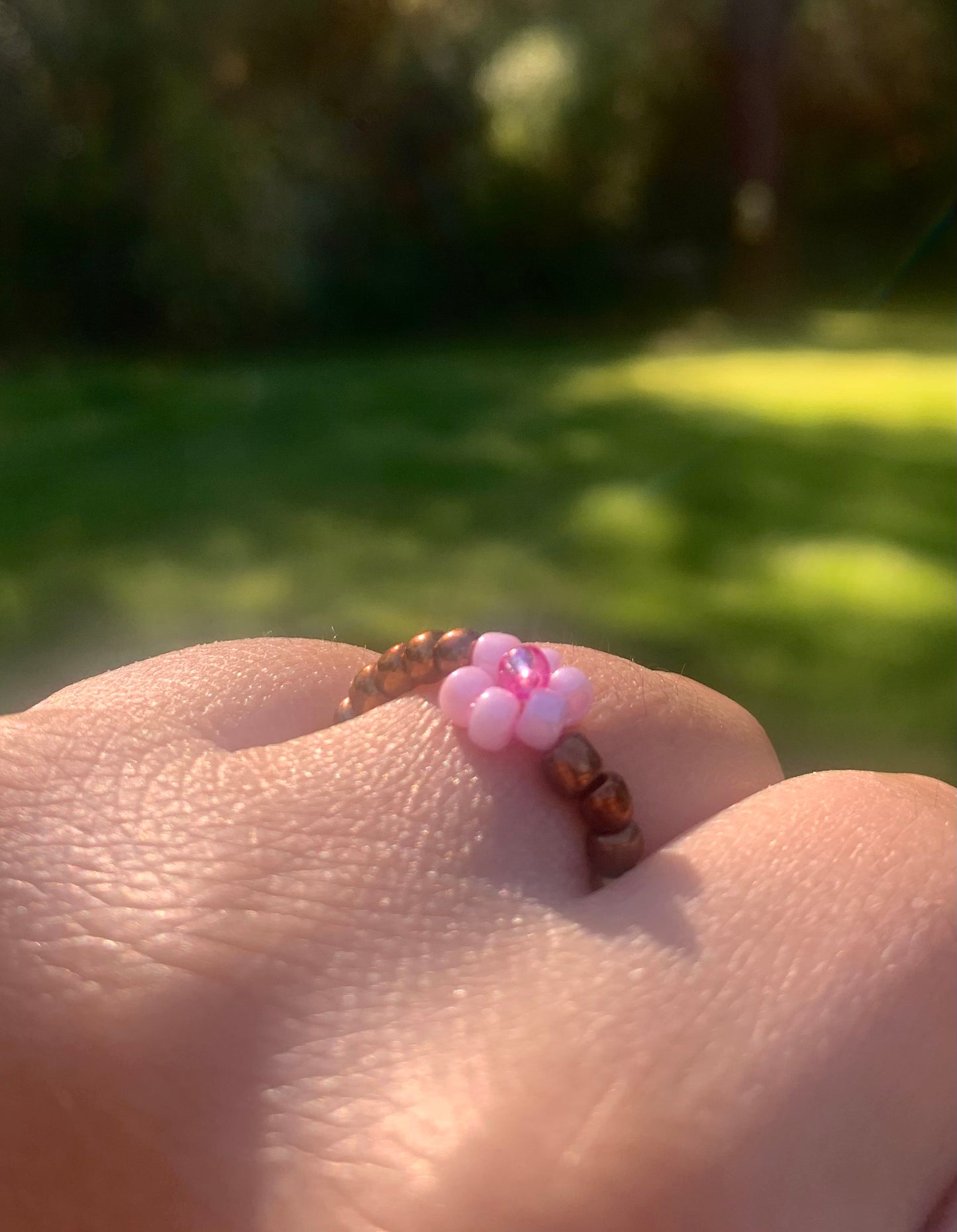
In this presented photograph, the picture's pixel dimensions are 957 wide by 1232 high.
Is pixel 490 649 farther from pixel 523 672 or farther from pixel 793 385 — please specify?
pixel 793 385

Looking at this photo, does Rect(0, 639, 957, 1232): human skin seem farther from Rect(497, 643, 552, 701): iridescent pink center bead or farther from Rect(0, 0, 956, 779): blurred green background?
Rect(0, 0, 956, 779): blurred green background

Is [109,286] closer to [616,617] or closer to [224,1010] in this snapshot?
[616,617]

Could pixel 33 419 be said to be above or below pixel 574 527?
above

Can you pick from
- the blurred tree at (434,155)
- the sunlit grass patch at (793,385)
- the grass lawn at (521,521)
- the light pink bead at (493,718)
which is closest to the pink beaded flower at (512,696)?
the light pink bead at (493,718)

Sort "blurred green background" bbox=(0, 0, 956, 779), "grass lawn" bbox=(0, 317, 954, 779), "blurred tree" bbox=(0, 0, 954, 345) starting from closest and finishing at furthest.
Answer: "grass lawn" bbox=(0, 317, 954, 779)
"blurred green background" bbox=(0, 0, 956, 779)
"blurred tree" bbox=(0, 0, 954, 345)

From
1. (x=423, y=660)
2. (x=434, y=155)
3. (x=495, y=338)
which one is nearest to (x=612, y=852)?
(x=423, y=660)

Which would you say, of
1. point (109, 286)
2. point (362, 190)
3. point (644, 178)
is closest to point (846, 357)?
point (644, 178)

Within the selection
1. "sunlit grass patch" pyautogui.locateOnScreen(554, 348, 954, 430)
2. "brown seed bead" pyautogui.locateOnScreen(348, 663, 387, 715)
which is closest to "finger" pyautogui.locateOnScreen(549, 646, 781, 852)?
"brown seed bead" pyautogui.locateOnScreen(348, 663, 387, 715)
